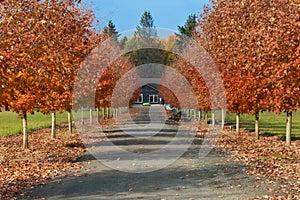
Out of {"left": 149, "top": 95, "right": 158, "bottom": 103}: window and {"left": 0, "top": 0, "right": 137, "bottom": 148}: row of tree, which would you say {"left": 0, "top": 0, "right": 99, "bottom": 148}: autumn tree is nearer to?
{"left": 0, "top": 0, "right": 137, "bottom": 148}: row of tree

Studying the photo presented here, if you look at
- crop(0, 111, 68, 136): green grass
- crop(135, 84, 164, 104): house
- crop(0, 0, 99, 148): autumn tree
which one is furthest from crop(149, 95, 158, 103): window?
crop(0, 0, 99, 148): autumn tree

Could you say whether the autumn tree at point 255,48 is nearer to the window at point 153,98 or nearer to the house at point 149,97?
the house at point 149,97

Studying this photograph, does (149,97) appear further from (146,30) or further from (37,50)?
(37,50)

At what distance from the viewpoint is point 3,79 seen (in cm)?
978

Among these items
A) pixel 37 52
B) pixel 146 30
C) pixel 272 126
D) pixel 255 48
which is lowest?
pixel 272 126

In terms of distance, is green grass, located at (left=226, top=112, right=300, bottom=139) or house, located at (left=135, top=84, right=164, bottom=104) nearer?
green grass, located at (left=226, top=112, right=300, bottom=139)

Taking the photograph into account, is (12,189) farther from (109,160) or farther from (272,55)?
(272,55)

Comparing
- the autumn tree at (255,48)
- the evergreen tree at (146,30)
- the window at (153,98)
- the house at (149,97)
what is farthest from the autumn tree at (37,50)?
the window at (153,98)

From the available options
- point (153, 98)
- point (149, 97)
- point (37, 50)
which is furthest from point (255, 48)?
point (153, 98)

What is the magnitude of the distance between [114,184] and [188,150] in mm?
8585

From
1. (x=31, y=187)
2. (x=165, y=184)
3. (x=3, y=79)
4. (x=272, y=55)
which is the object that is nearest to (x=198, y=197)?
(x=165, y=184)

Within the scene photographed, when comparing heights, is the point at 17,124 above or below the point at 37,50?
below

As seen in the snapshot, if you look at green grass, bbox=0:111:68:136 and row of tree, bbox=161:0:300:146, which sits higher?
row of tree, bbox=161:0:300:146

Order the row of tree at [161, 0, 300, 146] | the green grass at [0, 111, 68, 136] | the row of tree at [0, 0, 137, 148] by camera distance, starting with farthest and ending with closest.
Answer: the green grass at [0, 111, 68, 136]
the row of tree at [161, 0, 300, 146]
the row of tree at [0, 0, 137, 148]
